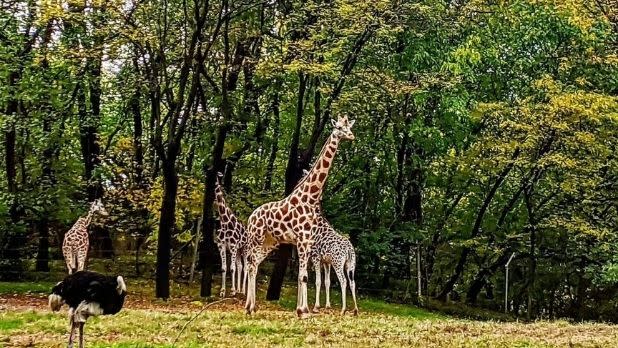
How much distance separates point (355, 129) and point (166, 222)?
29.0 feet

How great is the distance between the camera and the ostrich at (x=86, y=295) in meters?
9.55

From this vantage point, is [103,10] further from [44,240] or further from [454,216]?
[454,216]

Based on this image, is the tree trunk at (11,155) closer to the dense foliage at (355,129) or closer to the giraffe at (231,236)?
the dense foliage at (355,129)

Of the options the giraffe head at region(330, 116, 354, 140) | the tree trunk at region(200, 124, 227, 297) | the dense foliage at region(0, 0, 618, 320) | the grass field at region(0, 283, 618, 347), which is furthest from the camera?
the tree trunk at region(200, 124, 227, 297)

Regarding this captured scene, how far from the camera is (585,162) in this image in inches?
1009

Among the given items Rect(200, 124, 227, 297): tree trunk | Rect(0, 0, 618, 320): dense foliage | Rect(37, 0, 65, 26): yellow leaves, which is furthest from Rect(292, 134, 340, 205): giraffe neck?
Rect(37, 0, 65, 26): yellow leaves

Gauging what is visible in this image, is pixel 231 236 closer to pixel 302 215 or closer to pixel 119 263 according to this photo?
pixel 302 215

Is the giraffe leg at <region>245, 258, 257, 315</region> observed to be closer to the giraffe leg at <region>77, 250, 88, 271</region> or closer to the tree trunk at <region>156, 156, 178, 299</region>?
the tree trunk at <region>156, 156, 178, 299</region>

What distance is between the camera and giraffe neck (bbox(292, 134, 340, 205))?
17.7 m

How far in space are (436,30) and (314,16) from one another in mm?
5241

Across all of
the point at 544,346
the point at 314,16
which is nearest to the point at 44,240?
the point at 314,16

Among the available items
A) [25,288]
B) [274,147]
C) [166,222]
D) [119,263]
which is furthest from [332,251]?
[119,263]

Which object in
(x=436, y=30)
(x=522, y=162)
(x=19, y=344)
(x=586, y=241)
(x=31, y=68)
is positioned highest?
(x=436, y=30)

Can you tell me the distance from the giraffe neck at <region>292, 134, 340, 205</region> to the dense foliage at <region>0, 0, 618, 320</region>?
2630 millimetres
